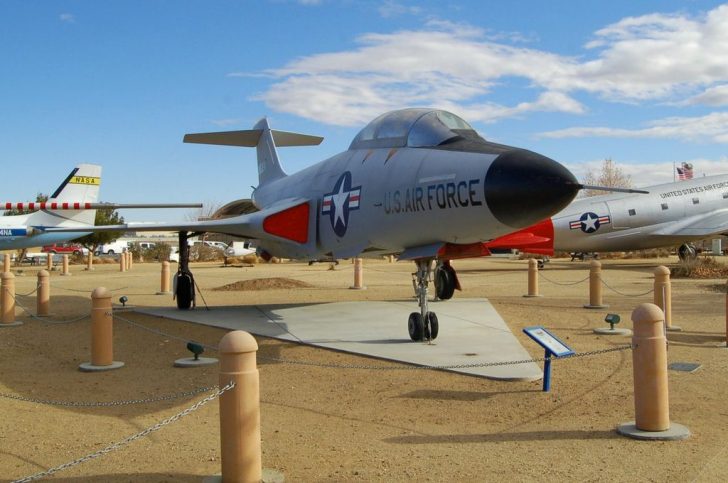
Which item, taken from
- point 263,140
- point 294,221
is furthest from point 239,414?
point 263,140

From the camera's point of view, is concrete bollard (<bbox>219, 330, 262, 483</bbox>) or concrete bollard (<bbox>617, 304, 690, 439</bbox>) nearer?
concrete bollard (<bbox>219, 330, 262, 483</bbox>)

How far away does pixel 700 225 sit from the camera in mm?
25812

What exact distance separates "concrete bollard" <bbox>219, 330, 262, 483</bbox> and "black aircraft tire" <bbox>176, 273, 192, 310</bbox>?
32.6 feet

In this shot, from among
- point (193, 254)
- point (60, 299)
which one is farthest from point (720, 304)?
point (193, 254)

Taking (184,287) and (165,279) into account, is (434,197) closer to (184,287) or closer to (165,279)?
(184,287)

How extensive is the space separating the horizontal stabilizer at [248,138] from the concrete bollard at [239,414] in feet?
44.8

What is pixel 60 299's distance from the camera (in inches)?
676

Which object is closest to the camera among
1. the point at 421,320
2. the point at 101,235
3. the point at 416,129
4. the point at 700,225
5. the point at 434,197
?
the point at 434,197

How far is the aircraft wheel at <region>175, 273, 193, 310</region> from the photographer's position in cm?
1338

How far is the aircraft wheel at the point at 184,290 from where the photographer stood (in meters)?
13.4

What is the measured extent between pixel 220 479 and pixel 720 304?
12676mm

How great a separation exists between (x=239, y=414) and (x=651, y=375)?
2.97 meters

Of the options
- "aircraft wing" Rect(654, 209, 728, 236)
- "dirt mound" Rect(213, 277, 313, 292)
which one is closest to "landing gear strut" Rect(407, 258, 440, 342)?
"dirt mound" Rect(213, 277, 313, 292)

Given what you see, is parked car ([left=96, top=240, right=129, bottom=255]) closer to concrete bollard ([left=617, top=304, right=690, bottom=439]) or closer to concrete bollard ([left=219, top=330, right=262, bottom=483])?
concrete bollard ([left=219, top=330, right=262, bottom=483])
